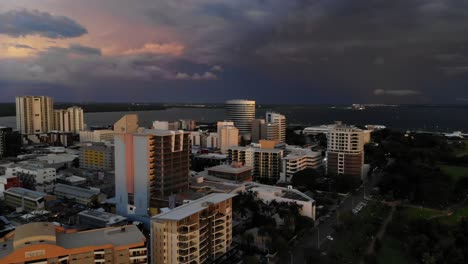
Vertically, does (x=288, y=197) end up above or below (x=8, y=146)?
below

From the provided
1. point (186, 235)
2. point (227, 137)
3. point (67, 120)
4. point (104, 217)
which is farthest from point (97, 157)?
point (67, 120)

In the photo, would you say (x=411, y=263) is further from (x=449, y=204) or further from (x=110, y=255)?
(x=110, y=255)

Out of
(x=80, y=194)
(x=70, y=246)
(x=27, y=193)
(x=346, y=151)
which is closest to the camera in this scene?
(x=70, y=246)

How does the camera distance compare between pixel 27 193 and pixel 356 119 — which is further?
pixel 356 119

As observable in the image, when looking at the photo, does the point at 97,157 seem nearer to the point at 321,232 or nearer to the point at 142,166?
the point at 142,166

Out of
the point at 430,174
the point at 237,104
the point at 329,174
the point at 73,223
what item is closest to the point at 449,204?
the point at 430,174

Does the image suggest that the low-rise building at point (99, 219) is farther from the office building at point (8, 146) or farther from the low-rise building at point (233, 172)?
the office building at point (8, 146)
